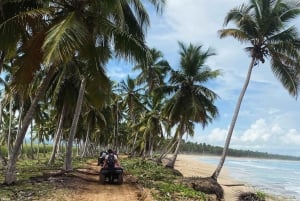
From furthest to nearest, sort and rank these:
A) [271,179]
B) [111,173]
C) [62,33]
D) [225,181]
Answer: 1. [271,179]
2. [225,181]
3. [111,173]
4. [62,33]

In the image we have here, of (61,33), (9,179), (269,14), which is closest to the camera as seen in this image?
(61,33)

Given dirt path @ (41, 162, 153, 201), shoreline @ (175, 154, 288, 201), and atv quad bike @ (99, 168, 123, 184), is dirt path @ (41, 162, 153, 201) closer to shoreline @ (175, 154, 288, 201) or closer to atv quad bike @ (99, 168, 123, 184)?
atv quad bike @ (99, 168, 123, 184)

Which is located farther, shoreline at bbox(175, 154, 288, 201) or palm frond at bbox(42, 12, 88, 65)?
shoreline at bbox(175, 154, 288, 201)

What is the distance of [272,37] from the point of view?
21750 millimetres

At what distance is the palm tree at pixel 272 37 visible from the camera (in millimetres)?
21375

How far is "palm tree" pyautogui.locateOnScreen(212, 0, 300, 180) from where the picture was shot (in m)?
21.4

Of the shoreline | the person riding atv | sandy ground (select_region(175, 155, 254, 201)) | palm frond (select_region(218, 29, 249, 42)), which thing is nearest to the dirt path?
the person riding atv

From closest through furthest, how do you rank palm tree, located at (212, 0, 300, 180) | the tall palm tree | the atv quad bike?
the tall palm tree
the atv quad bike
palm tree, located at (212, 0, 300, 180)

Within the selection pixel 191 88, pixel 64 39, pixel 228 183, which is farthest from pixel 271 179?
pixel 64 39

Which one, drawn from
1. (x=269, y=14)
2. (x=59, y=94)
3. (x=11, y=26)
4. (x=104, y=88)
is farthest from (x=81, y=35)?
(x=59, y=94)

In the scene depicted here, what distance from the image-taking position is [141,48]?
1464cm

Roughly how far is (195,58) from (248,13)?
7872 mm

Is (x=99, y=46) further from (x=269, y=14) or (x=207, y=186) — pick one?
(x=269, y=14)

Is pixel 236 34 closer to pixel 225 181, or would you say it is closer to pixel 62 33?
pixel 62 33
